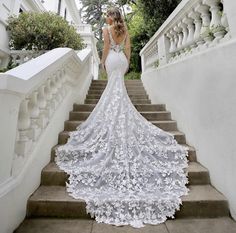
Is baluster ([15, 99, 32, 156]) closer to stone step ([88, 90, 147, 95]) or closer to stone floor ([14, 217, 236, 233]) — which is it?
stone floor ([14, 217, 236, 233])

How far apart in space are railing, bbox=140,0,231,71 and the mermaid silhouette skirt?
3.53ft

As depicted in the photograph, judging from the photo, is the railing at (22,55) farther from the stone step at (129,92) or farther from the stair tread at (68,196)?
the stair tread at (68,196)

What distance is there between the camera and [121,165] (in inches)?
73.5

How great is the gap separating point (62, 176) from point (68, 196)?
0.26 metres

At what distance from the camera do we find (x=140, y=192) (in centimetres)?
165

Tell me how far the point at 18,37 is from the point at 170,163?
547cm

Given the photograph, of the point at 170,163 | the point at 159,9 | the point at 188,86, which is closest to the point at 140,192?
the point at 170,163

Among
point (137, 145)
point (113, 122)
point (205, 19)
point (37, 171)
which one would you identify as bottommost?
point (37, 171)

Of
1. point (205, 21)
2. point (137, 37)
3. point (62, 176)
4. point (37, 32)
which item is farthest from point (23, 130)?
point (137, 37)

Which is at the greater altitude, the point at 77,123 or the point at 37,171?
A: the point at 77,123

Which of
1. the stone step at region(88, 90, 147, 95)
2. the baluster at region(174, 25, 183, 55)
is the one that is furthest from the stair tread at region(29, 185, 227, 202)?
the stone step at region(88, 90, 147, 95)

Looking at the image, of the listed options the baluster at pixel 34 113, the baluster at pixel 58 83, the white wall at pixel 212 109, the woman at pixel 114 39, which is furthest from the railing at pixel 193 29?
the baluster at pixel 34 113

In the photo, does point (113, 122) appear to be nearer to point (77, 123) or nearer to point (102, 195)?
point (77, 123)

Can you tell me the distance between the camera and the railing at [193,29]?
1.91 m
